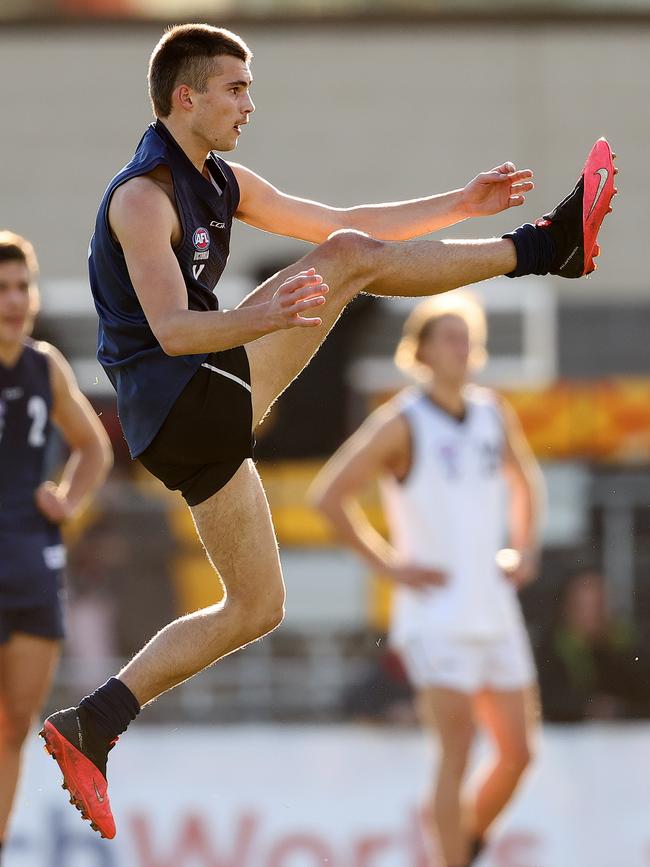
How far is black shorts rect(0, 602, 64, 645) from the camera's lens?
629cm

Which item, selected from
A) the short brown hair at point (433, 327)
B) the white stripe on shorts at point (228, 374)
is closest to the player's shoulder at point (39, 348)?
the short brown hair at point (433, 327)

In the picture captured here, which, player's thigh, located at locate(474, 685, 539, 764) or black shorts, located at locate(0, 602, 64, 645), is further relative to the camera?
player's thigh, located at locate(474, 685, 539, 764)

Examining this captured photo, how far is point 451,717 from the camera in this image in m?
6.84

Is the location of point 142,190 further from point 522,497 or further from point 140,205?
point 522,497

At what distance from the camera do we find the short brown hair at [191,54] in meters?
4.66

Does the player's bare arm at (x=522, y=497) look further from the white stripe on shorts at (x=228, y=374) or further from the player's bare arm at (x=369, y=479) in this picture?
the white stripe on shorts at (x=228, y=374)

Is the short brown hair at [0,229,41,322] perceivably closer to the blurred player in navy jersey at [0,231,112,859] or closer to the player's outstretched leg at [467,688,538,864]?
the blurred player in navy jersey at [0,231,112,859]

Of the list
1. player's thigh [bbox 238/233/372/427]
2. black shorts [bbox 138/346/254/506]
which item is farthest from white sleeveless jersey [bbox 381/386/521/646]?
black shorts [bbox 138/346/254/506]

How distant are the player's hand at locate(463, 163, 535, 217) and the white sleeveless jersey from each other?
212 cm

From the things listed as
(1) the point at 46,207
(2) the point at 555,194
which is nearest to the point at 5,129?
(1) the point at 46,207

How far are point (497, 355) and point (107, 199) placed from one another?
10.1 metres

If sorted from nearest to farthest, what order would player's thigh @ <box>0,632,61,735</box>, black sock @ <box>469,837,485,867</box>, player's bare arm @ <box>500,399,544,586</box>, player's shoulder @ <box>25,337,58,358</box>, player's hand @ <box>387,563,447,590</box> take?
player's thigh @ <box>0,632,61,735</box> < player's shoulder @ <box>25,337,58,358</box> < black sock @ <box>469,837,485,867</box> < player's hand @ <box>387,563,447,590</box> < player's bare arm @ <box>500,399,544,586</box>

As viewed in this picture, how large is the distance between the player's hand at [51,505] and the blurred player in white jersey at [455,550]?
Answer: 1392 mm

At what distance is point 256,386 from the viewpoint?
Answer: 190 inches
